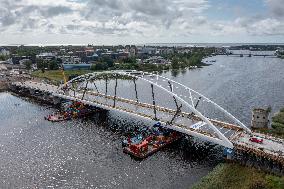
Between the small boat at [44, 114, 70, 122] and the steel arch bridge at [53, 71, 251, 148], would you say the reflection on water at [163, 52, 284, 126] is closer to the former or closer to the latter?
the steel arch bridge at [53, 71, 251, 148]

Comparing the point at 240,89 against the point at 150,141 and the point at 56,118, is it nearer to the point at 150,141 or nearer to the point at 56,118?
the point at 150,141

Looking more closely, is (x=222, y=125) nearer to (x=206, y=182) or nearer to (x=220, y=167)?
(x=220, y=167)

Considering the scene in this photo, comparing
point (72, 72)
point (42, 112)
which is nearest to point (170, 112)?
point (42, 112)

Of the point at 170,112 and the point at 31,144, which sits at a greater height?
the point at 170,112

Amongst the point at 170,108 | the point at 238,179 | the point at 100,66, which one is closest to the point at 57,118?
the point at 170,108

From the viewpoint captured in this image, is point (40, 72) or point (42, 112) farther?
point (40, 72)

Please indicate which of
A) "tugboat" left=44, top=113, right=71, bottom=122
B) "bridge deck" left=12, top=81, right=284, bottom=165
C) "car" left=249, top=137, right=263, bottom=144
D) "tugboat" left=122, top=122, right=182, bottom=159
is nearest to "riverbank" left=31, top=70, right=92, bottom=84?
"bridge deck" left=12, top=81, right=284, bottom=165
